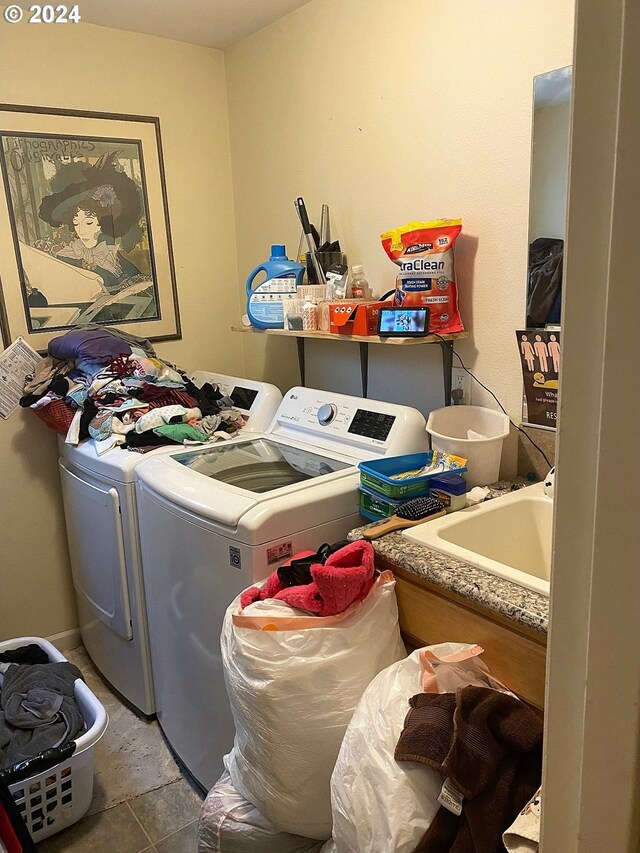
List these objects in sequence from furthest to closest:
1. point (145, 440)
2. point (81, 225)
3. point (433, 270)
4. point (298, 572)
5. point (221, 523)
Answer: point (81, 225) < point (145, 440) < point (433, 270) < point (221, 523) < point (298, 572)

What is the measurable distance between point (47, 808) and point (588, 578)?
181 cm

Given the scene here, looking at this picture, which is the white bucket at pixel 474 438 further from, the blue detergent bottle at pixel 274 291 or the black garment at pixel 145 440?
the black garment at pixel 145 440

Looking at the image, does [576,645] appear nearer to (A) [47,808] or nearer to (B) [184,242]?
(A) [47,808]

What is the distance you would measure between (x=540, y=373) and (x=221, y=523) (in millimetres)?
930

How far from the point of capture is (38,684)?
6.51ft

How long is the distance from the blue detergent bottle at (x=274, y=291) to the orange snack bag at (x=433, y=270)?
50cm

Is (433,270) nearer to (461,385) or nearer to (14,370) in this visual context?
(461,385)

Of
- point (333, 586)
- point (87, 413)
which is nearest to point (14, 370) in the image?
point (87, 413)

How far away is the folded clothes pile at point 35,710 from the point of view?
5.88 ft

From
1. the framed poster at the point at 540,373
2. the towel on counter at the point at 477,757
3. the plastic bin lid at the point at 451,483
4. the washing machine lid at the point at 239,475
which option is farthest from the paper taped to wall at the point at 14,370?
the towel on counter at the point at 477,757

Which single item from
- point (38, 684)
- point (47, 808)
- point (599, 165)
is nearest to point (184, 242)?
point (38, 684)

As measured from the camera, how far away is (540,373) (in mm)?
1739

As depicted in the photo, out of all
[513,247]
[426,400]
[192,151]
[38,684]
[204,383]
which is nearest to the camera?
[513,247]

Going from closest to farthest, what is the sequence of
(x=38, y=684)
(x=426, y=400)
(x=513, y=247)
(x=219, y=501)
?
1. (x=219, y=501)
2. (x=513, y=247)
3. (x=38, y=684)
4. (x=426, y=400)
